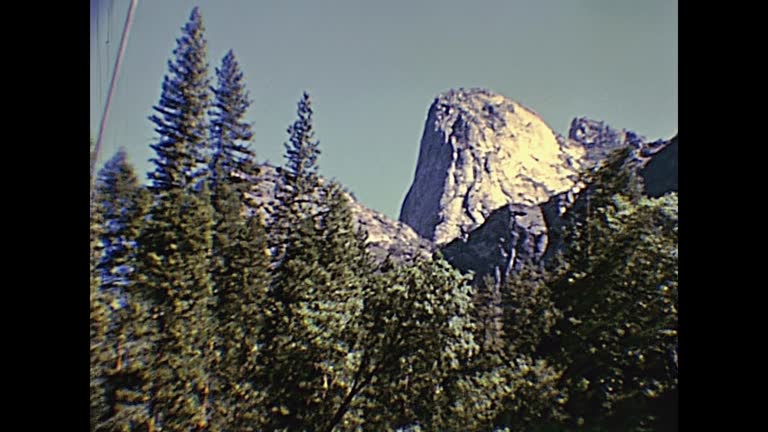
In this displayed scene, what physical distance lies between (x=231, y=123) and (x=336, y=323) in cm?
870

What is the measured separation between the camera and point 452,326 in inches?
347

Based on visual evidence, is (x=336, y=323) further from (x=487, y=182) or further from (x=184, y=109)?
(x=487, y=182)

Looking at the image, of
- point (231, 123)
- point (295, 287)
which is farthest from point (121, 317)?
point (231, 123)

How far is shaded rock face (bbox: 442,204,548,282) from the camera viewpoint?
33.6m

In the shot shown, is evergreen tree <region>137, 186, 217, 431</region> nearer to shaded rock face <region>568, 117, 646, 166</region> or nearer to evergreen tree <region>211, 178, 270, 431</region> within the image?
evergreen tree <region>211, 178, 270, 431</region>

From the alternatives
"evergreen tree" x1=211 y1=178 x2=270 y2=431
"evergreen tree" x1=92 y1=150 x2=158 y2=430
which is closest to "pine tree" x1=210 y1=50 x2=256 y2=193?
"evergreen tree" x1=211 y1=178 x2=270 y2=431

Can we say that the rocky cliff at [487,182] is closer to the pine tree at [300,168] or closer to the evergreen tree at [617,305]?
the pine tree at [300,168]

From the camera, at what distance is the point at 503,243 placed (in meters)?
40.2

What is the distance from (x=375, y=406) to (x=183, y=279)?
4630mm

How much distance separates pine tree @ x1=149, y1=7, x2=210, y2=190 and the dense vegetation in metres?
0.04

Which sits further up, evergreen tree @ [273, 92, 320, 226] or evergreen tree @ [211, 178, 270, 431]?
evergreen tree @ [273, 92, 320, 226]

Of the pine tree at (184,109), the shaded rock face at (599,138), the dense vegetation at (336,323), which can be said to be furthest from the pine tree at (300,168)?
the shaded rock face at (599,138)

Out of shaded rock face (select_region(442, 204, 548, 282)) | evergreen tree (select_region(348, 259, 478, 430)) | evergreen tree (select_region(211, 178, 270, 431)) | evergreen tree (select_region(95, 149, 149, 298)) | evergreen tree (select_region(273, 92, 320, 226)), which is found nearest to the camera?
evergreen tree (select_region(348, 259, 478, 430))
